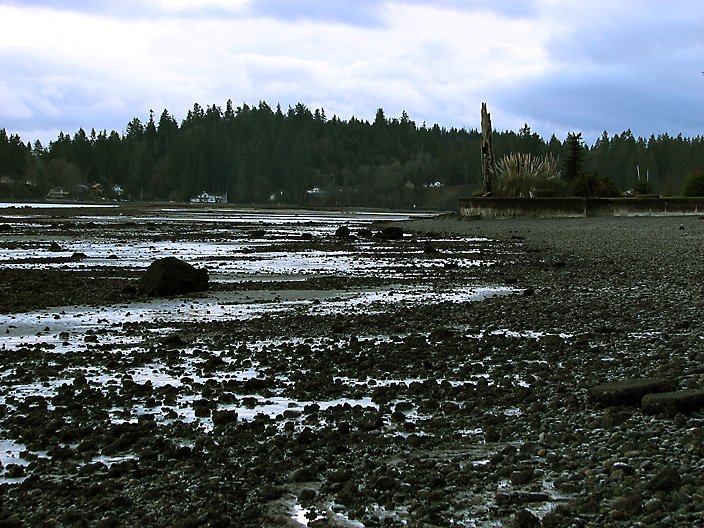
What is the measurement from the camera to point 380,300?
11.9 m

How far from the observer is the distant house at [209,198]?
548 feet

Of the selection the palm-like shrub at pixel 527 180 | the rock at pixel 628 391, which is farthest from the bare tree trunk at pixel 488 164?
the rock at pixel 628 391

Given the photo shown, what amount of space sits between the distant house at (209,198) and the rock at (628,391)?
538 ft

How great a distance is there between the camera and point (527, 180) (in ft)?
139

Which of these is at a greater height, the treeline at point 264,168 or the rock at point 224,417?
the treeline at point 264,168

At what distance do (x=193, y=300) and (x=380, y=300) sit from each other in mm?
2869

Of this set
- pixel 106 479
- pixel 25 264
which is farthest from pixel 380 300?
pixel 25 264

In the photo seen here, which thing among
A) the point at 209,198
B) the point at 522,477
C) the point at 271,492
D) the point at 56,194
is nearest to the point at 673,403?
the point at 522,477

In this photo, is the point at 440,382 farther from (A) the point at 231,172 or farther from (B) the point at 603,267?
(A) the point at 231,172

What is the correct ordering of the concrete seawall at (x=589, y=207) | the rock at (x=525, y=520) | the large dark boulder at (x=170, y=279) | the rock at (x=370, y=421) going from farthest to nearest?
1. the concrete seawall at (x=589, y=207)
2. the large dark boulder at (x=170, y=279)
3. the rock at (x=370, y=421)
4. the rock at (x=525, y=520)

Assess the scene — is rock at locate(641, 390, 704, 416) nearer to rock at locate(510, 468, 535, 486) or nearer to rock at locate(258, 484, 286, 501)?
rock at locate(510, 468, 535, 486)

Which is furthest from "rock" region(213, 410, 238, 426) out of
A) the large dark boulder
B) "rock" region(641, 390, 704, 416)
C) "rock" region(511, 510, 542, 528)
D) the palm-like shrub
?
the palm-like shrub

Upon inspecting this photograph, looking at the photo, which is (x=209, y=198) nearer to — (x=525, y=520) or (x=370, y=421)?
(x=370, y=421)

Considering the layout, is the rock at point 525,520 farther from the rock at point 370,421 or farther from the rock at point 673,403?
the rock at point 673,403
